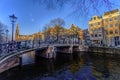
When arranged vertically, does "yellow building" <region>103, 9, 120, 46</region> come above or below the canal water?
above

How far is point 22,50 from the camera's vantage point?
17.3 m

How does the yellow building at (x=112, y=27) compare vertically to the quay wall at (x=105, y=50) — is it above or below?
above

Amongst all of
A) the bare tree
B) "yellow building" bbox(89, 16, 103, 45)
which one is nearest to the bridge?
the bare tree

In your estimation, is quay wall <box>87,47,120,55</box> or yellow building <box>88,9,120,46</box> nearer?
quay wall <box>87,47,120,55</box>

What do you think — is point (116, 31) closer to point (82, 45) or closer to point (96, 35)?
point (96, 35)

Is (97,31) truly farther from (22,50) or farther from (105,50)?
(22,50)

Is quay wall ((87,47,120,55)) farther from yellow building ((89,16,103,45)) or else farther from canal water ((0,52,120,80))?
yellow building ((89,16,103,45))

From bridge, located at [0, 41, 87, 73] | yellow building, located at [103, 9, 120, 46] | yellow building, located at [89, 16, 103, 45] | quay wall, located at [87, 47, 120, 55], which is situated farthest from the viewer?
yellow building, located at [89, 16, 103, 45]

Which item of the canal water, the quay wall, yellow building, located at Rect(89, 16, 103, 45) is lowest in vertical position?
the canal water

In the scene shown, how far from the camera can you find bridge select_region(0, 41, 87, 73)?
13.1 m

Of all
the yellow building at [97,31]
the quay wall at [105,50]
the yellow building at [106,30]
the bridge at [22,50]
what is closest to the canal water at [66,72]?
the bridge at [22,50]

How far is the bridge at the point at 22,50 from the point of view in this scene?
42.9ft

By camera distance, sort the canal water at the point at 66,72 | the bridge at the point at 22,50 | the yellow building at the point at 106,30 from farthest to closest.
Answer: the yellow building at the point at 106,30 → the bridge at the point at 22,50 → the canal water at the point at 66,72

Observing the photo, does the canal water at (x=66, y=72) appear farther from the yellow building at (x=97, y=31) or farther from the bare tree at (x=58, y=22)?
the yellow building at (x=97, y=31)
